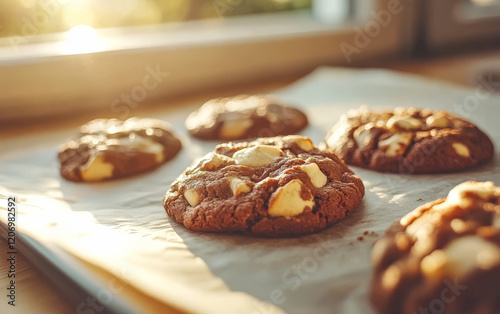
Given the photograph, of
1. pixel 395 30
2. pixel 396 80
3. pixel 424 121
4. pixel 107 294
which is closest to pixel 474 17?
pixel 395 30

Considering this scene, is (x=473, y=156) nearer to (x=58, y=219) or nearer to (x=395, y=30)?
A: (x=58, y=219)

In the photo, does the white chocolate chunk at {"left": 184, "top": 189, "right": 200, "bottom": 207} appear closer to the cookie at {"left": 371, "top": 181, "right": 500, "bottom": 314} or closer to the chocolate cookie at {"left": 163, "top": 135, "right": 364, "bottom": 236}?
the chocolate cookie at {"left": 163, "top": 135, "right": 364, "bottom": 236}

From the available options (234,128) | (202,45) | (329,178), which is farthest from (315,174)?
Result: (202,45)

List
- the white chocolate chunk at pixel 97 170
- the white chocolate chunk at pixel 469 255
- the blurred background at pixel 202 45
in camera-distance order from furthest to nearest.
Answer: the blurred background at pixel 202 45, the white chocolate chunk at pixel 97 170, the white chocolate chunk at pixel 469 255

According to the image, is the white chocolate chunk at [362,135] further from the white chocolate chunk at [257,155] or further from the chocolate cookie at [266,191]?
the white chocolate chunk at [257,155]

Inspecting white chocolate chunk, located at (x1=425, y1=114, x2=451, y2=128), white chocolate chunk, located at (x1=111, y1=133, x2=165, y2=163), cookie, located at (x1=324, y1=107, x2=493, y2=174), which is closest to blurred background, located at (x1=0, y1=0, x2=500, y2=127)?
white chocolate chunk, located at (x1=111, y1=133, x2=165, y2=163)

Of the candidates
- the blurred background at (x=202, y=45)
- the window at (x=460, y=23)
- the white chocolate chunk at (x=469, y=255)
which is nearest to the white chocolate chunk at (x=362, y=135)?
the white chocolate chunk at (x=469, y=255)
